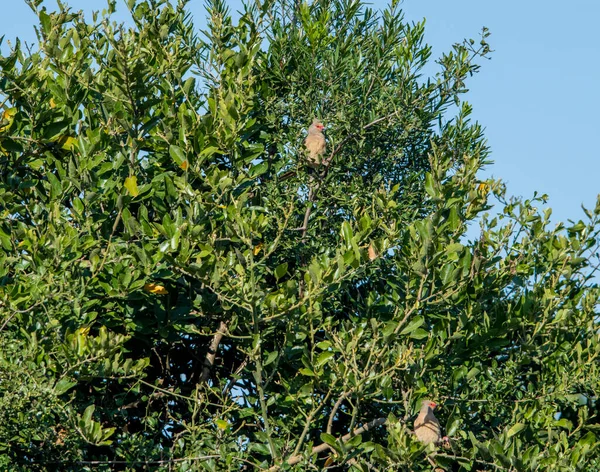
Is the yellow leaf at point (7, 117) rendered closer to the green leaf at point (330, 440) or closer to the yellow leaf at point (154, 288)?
the yellow leaf at point (154, 288)

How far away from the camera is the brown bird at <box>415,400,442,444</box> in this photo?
7805 millimetres

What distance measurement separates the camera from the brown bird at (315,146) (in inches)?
364

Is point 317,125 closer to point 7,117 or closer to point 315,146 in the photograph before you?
point 315,146

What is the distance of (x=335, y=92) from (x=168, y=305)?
9.61 ft

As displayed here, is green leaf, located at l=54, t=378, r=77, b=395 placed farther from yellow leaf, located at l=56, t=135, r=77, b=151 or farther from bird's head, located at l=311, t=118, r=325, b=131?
bird's head, located at l=311, t=118, r=325, b=131

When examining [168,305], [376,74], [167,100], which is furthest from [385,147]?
[168,305]

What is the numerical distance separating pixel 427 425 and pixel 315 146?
2.85 m

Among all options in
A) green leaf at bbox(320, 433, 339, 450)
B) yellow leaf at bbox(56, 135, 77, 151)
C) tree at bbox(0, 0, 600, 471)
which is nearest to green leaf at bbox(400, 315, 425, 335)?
tree at bbox(0, 0, 600, 471)

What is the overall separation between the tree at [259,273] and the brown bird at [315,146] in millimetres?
139

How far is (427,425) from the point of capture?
790 centimetres

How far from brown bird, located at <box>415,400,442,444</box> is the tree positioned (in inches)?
6.3

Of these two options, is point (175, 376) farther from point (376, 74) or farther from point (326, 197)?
point (376, 74)

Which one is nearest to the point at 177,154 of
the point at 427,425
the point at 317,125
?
the point at 317,125

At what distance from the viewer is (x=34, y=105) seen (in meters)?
8.30
